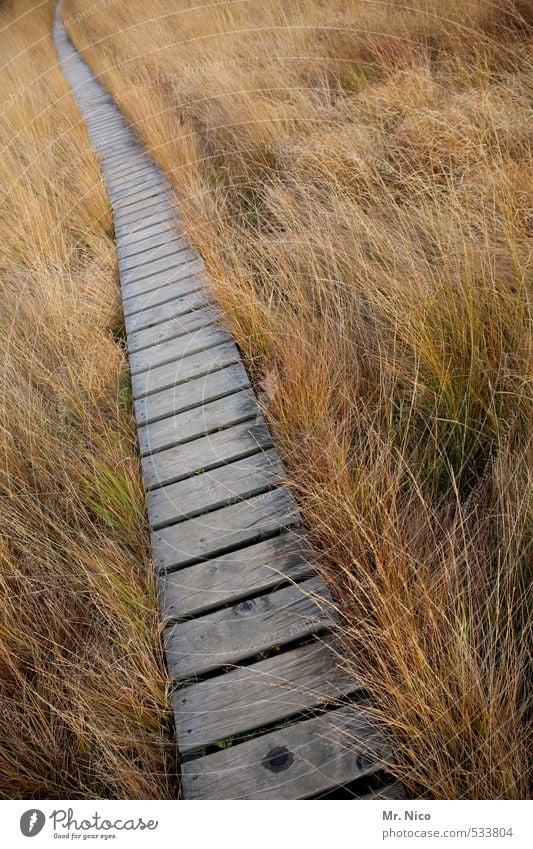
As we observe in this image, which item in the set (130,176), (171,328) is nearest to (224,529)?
(171,328)

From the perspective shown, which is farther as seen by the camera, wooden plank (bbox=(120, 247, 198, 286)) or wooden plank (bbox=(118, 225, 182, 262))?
wooden plank (bbox=(118, 225, 182, 262))

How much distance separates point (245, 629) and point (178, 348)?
161 centimetres

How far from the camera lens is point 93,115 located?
7.61 meters

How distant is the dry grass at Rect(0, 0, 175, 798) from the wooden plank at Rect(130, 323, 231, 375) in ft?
0.39

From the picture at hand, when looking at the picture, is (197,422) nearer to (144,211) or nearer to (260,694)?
(260,694)

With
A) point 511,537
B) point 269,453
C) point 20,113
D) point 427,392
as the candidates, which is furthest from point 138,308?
point 20,113

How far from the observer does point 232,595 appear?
5.78ft

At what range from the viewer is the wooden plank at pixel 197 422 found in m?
2.41

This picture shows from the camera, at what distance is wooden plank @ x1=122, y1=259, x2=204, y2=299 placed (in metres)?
3.50

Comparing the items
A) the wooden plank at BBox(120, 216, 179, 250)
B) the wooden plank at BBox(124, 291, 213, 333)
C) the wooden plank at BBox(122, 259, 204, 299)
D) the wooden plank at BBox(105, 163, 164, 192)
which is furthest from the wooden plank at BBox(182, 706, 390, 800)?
the wooden plank at BBox(105, 163, 164, 192)

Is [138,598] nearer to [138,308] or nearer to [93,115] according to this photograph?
[138,308]

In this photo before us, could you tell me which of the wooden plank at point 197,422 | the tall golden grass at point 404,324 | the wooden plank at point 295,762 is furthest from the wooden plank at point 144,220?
the wooden plank at point 295,762

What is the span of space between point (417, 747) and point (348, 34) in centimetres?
588

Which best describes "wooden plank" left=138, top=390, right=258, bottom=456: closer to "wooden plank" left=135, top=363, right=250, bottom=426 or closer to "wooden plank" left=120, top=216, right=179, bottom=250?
"wooden plank" left=135, top=363, right=250, bottom=426
